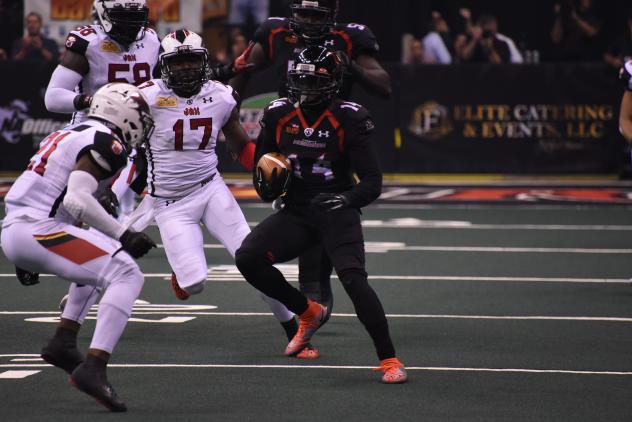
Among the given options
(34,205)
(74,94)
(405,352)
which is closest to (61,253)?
(34,205)

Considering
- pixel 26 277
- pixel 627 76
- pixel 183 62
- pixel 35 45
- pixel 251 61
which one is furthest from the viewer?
pixel 35 45

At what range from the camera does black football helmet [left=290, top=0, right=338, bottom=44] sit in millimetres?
9102

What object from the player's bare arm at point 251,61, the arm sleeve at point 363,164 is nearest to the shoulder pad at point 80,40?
the player's bare arm at point 251,61

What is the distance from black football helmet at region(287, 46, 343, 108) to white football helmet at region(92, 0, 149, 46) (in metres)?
2.10

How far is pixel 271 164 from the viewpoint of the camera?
7.75 meters

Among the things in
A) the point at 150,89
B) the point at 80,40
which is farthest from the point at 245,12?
the point at 150,89

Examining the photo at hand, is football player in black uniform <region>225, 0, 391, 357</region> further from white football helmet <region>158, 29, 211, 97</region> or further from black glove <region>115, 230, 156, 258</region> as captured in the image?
black glove <region>115, 230, 156, 258</region>

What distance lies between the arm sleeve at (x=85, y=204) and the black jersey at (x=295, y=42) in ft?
9.06

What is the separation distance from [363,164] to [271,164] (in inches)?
19.5

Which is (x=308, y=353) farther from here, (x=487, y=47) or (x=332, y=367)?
(x=487, y=47)

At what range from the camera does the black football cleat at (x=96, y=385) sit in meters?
6.54

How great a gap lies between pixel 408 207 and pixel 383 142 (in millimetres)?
2176

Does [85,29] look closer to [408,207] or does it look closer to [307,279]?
[307,279]

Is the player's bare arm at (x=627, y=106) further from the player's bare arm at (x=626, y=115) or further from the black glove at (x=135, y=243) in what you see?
the black glove at (x=135, y=243)
